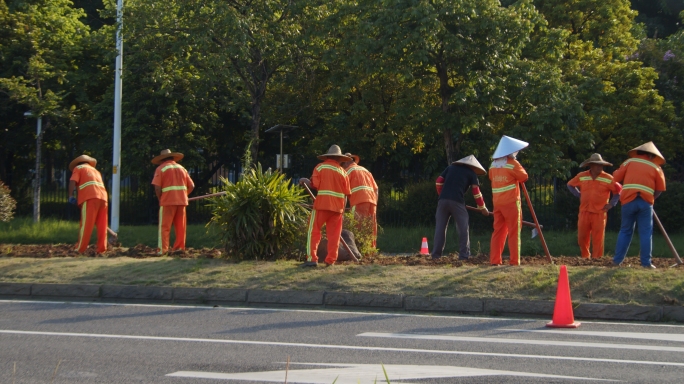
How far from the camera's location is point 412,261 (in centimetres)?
1336

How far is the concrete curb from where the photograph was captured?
9961 mm

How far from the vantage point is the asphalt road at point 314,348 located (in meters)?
6.88

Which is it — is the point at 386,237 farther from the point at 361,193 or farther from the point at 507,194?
the point at 507,194

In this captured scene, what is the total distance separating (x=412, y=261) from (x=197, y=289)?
3723 mm

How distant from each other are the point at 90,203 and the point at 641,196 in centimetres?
932

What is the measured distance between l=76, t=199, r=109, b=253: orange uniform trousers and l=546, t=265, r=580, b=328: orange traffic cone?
8.78 m

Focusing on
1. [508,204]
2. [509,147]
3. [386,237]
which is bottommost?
[386,237]

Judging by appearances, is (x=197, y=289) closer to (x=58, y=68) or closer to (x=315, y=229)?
(x=315, y=229)

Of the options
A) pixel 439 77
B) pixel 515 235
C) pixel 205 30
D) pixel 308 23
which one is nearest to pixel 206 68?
pixel 205 30

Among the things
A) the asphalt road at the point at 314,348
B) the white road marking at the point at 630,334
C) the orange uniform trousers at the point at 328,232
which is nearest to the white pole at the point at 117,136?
the orange uniform trousers at the point at 328,232

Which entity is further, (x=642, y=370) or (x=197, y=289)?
(x=197, y=289)

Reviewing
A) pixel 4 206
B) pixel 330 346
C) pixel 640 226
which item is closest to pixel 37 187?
pixel 4 206

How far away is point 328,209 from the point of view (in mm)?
12117

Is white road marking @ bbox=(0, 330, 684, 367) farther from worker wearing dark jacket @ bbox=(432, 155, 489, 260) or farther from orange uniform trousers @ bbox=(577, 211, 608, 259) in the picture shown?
orange uniform trousers @ bbox=(577, 211, 608, 259)
